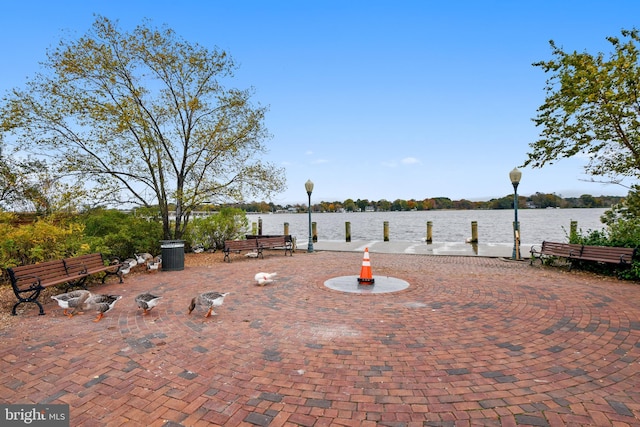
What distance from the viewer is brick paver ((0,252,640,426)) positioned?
2.83m

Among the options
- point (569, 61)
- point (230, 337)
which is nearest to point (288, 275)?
point (230, 337)

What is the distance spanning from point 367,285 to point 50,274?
6.59 meters

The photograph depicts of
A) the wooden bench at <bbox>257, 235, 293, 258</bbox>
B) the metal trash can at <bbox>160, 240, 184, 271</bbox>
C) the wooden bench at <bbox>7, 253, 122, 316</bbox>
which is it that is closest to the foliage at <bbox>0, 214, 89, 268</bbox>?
the wooden bench at <bbox>7, 253, 122, 316</bbox>

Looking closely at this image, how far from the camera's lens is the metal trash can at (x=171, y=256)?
32.9ft

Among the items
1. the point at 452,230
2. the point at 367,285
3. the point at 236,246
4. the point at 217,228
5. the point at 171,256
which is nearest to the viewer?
the point at 367,285

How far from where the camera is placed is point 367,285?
7.56 metres

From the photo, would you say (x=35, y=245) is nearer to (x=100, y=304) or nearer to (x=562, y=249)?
(x=100, y=304)

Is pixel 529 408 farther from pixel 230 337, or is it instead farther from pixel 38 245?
pixel 38 245

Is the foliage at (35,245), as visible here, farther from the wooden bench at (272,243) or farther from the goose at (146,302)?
the wooden bench at (272,243)

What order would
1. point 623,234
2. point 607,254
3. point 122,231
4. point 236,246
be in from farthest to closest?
1. point 236,246
2. point 122,231
3. point 623,234
4. point 607,254

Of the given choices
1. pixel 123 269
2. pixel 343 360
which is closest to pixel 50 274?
pixel 123 269

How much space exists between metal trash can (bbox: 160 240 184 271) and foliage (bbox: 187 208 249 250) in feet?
15.5

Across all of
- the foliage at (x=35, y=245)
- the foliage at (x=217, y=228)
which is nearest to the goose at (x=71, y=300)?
the foliage at (x=35, y=245)

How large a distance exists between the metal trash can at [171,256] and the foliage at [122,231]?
214 centimetres
